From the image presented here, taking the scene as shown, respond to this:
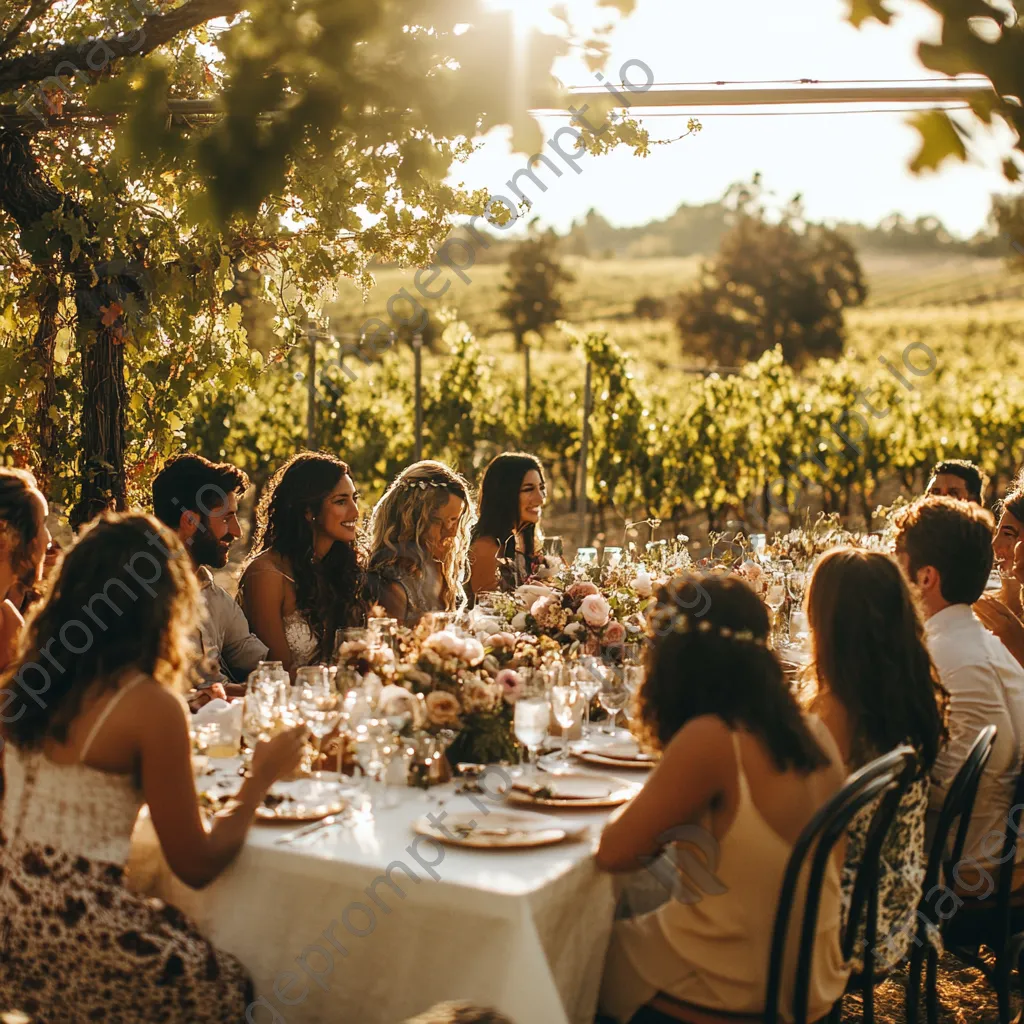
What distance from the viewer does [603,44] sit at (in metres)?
1.55

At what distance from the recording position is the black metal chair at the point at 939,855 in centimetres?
254

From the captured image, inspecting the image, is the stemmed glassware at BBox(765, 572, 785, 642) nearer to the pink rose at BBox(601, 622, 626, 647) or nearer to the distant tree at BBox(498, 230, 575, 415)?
the pink rose at BBox(601, 622, 626, 647)

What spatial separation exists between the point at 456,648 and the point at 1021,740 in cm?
136

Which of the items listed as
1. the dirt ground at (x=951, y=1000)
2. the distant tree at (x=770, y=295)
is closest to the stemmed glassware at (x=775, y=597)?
the dirt ground at (x=951, y=1000)

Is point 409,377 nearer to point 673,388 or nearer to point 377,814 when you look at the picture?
point 673,388

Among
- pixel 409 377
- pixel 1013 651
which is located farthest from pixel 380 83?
pixel 409 377

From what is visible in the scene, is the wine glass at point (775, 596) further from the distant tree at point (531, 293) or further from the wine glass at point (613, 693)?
the distant tree at point (531, 293)

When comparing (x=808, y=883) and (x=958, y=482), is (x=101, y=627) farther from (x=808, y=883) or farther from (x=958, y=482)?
(x=958, y=482)

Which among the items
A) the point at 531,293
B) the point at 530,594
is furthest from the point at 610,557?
the point at 531,293

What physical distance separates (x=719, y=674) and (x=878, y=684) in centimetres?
44

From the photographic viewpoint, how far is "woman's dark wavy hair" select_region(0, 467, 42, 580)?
3.07m

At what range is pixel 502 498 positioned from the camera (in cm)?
527

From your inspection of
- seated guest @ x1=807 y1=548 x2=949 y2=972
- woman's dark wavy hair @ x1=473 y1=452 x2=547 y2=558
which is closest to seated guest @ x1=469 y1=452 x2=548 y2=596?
woman's dark wavy hair @ x1=473 y1=452 x2=547 y2=558

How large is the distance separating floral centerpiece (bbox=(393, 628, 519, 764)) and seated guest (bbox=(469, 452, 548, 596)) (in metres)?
2.45
